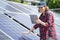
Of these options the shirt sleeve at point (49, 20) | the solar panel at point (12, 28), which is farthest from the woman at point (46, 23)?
the solar panel at point (12, 28)

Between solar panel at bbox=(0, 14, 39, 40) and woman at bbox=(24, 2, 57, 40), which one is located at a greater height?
woman at bbox=(24, 2, 57, 40)

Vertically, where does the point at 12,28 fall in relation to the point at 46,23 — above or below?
below

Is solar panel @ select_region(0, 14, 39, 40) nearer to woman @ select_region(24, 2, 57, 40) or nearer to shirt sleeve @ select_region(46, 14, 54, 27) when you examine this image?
woman @ select_region(24, 2, 57, 40)

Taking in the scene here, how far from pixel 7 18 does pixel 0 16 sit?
24 cm

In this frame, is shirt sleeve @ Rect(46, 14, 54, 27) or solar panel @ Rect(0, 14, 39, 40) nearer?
shirt sleeve @ Rect(46, 14, 54, 27)

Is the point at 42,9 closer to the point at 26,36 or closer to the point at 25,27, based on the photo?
the point at 26,36

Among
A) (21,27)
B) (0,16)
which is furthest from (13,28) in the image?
(0,16)

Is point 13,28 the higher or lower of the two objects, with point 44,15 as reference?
lower

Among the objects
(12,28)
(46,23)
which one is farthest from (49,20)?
(12,28)

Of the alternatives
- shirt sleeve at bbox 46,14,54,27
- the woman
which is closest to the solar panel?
the woman

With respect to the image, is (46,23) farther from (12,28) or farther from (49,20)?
(12,28)

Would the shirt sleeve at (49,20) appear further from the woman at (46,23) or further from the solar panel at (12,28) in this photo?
the solar panel at (12,28)

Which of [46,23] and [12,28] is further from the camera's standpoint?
[12,28]

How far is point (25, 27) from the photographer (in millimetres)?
9133
